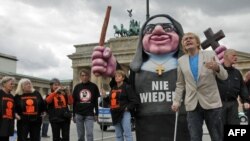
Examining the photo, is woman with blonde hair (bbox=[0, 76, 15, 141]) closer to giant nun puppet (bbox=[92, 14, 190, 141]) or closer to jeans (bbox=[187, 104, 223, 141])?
giant nun puppet (bbox=[92, 14, 190, 141])

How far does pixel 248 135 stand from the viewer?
11.7ft

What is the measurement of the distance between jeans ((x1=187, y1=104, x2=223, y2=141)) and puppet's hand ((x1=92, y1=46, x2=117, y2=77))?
164cm

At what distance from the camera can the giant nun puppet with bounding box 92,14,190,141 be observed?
5684 mm

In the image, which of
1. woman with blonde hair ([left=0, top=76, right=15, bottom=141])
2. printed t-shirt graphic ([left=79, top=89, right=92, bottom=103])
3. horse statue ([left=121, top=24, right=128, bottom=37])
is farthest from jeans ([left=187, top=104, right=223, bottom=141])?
horse statue ([left=121, top=24, right=128, bottom=37])

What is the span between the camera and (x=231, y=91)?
5898mm

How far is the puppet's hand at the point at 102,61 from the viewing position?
19.0ft

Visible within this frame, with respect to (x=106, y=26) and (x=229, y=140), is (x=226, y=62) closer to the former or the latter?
(x=106, y=26)

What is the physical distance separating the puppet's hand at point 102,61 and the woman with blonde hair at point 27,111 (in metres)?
2.32

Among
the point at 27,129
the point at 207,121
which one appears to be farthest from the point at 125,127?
the point at 27,129

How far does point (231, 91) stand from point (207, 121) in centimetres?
140

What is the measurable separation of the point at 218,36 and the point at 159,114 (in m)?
1.81

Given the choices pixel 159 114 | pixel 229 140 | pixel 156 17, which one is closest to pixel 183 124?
pixel 159 114

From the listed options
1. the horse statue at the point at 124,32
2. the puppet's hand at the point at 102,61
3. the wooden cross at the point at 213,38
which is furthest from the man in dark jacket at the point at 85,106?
the horse statue at the point at 124,32

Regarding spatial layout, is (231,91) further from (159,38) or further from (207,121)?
(207,121)
